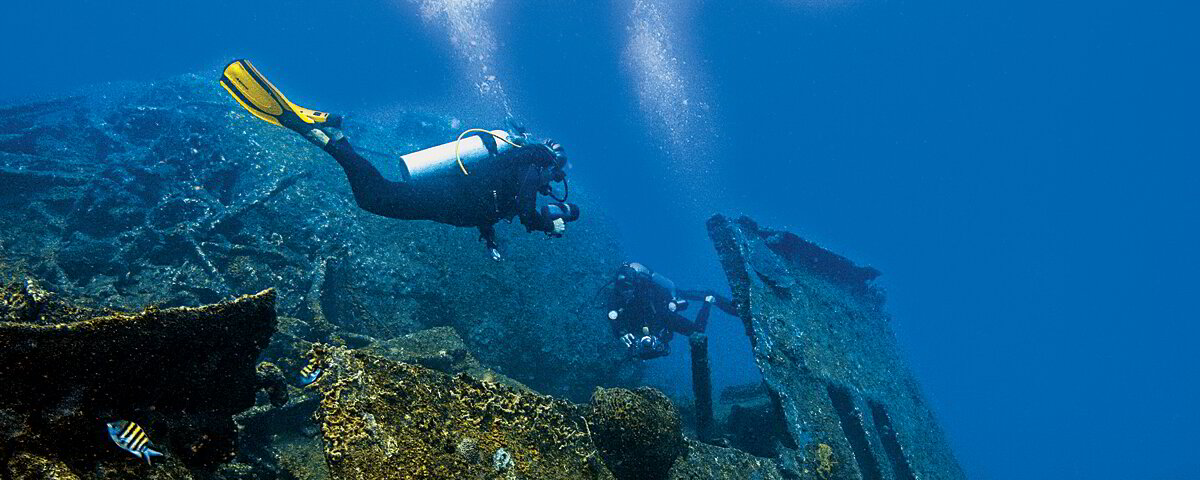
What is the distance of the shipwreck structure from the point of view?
584 centimetres

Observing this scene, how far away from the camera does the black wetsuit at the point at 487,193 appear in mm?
6277

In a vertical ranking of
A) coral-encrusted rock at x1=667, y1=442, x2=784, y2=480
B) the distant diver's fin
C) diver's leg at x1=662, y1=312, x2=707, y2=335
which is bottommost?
coral-encrusted rock at x1=667, y1=442, x2=784, y2=480

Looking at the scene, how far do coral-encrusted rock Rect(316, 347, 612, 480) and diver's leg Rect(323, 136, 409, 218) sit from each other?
3.79 meters

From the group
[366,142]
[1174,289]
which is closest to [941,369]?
[1174,289]

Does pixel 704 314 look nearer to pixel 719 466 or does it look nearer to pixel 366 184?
pixel 719 466

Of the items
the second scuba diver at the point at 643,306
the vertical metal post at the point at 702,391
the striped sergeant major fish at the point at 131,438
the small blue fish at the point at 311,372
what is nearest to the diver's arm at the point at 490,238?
the small blue fish at the point at 311,372

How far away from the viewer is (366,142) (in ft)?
43.1

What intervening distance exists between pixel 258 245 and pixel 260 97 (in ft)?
7.34

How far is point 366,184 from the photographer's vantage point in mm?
6008

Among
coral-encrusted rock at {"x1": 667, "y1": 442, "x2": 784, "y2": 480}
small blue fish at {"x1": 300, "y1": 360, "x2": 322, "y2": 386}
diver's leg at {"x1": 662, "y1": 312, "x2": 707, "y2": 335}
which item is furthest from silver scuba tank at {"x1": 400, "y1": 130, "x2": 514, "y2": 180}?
diver's leg at {"x1": 662, "y1": 312, "x2": 707, "y2": 335}

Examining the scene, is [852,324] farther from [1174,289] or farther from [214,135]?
[1174,289]

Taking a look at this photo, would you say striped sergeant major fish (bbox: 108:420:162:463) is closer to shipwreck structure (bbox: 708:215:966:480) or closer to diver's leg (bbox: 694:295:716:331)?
shipwreck structure (bbox: 708:215:966:480)

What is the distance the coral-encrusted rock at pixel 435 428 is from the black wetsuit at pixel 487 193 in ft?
12.6

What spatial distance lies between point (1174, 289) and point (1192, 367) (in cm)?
2757
